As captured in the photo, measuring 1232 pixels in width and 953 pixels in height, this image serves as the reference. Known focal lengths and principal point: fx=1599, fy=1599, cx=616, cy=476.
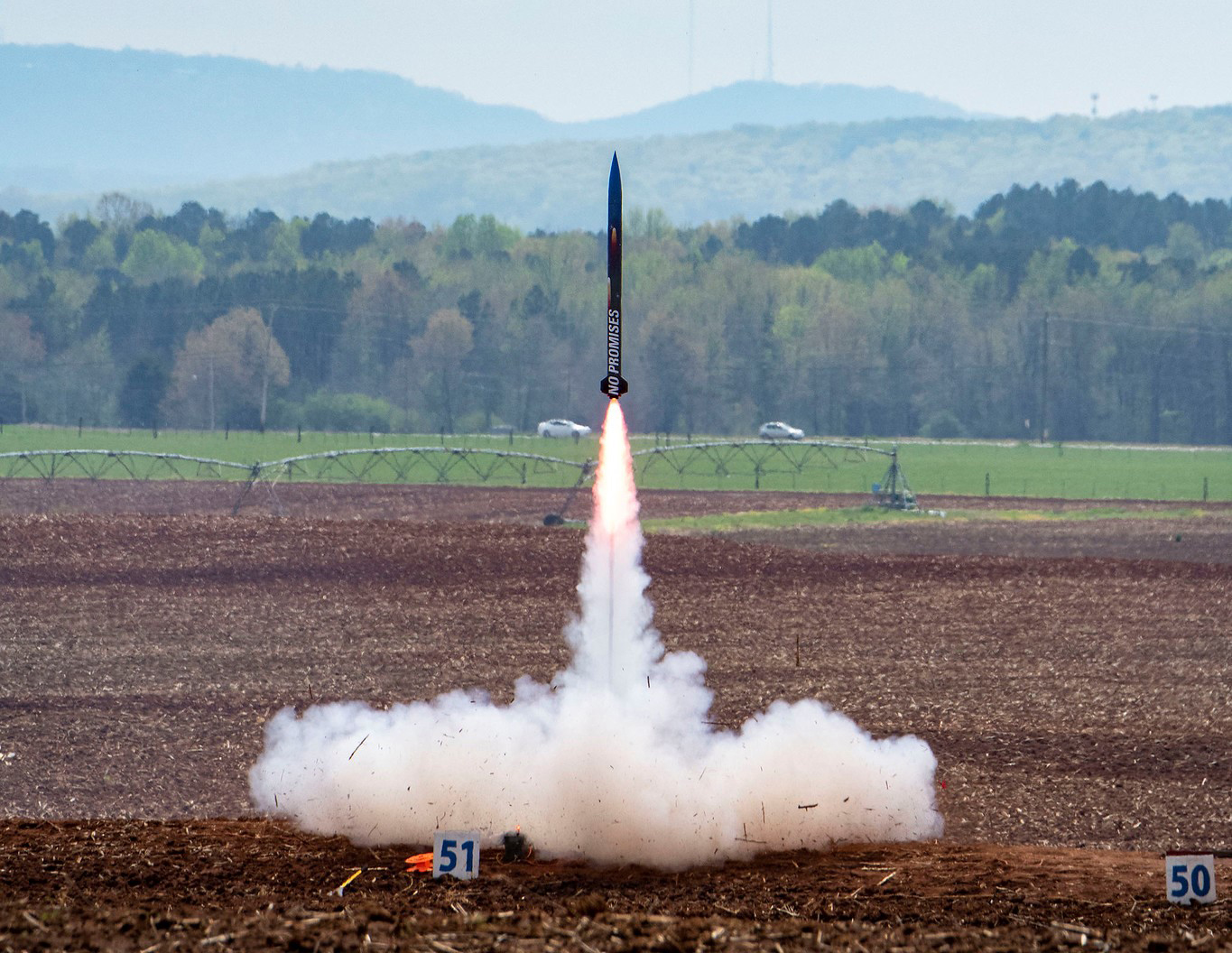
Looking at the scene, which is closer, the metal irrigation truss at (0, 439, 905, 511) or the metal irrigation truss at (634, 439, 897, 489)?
the metal irrigation truss at (0, 439, 905, 511)

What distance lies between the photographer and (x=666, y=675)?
22.1 meters

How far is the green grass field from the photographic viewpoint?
249 ft

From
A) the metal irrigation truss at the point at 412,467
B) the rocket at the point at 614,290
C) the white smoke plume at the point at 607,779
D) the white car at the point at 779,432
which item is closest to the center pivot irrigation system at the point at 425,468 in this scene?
the metal irrigation truss at the point at 412,467

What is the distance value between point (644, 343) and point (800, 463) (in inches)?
1889

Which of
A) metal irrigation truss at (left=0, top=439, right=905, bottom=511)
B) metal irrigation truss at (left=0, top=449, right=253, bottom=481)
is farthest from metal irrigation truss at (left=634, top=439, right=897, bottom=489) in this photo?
metal irrigation truss at (left=0, top=449, right=253, bottom=481)

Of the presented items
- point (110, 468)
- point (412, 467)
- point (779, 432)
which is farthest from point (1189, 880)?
point (779, 432)

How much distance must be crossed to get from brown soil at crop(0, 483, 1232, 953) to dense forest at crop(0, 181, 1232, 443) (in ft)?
248

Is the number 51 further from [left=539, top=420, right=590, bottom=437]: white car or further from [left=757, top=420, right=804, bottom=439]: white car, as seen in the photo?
[left=757, top=420, right=804, bottom=439]: white car

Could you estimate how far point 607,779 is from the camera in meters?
17.0

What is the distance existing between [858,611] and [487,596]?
27.4ft

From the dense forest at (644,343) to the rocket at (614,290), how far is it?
103 meters

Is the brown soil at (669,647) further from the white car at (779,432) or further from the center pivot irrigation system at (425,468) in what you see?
the white car at (779,432)

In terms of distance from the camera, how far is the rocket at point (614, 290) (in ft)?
66.9

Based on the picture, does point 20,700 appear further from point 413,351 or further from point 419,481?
point 413,351
